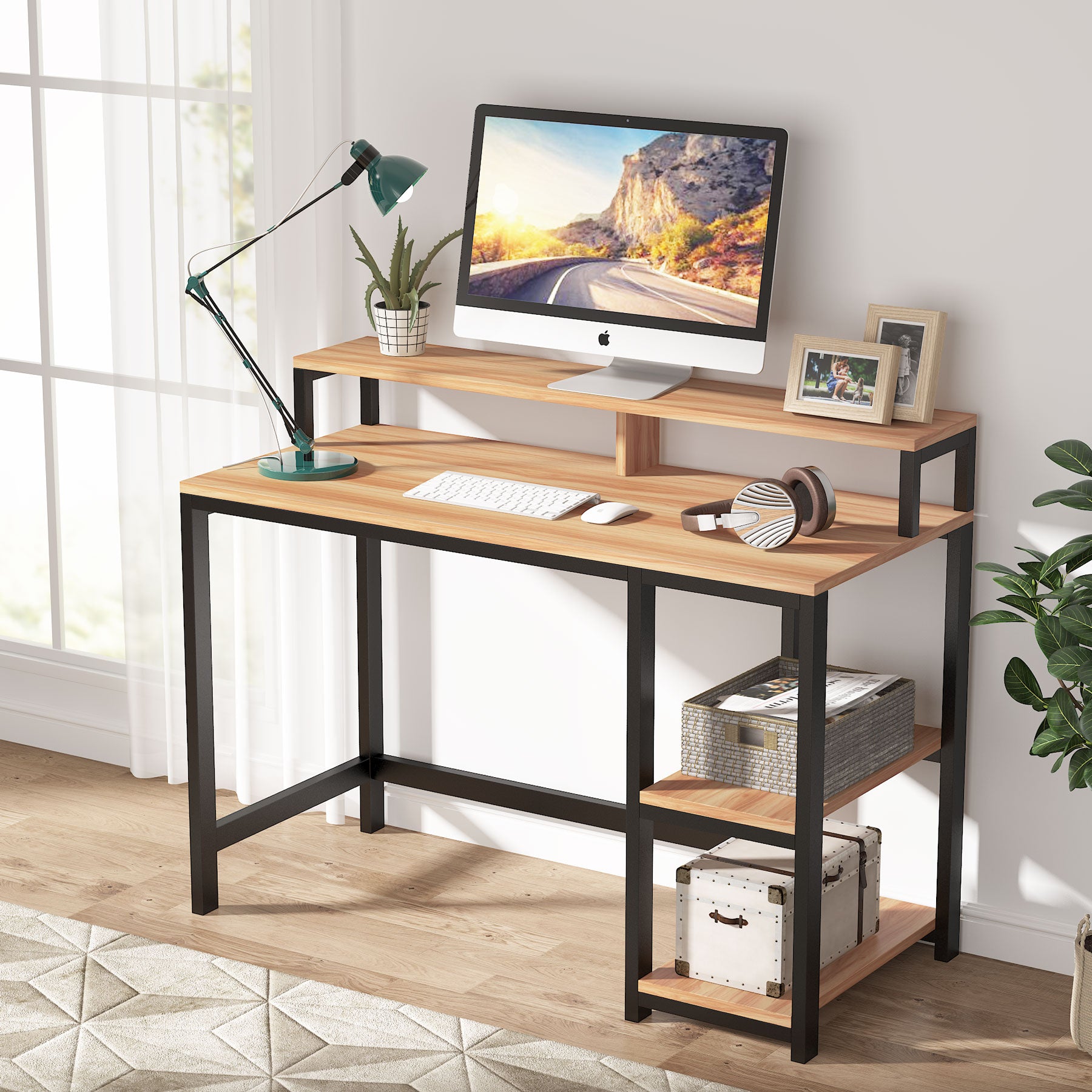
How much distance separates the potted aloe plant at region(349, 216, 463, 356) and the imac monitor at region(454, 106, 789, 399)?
0.09 metres

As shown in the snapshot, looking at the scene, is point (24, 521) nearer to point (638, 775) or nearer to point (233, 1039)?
point (233, 1039)

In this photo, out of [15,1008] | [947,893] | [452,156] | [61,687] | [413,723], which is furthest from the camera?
[61,687]

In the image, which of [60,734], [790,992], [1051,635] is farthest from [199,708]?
[1051,635]

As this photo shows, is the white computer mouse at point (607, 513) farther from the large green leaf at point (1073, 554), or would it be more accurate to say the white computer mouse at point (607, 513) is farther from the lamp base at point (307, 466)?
the large green leaf at point (1073, 554)

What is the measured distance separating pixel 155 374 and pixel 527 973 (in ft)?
4.87

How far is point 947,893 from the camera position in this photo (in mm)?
3090

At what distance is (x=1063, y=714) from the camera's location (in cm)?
269

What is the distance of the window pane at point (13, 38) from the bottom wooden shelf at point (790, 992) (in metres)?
2.45

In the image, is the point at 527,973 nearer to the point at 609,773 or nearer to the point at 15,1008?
the point at 609,773

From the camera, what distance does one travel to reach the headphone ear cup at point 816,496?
277 cm

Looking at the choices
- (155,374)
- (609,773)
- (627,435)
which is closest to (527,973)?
(609,773)

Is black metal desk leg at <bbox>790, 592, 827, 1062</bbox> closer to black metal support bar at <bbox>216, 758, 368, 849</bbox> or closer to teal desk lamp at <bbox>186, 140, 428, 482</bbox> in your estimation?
teal desk lamp at <bbox>186, 140, 428, 482</bbox>

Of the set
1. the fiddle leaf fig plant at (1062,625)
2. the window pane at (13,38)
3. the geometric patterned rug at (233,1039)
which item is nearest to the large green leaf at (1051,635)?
the fiddle leaf fig plant at (1062,625)

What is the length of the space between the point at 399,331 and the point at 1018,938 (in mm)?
1567
